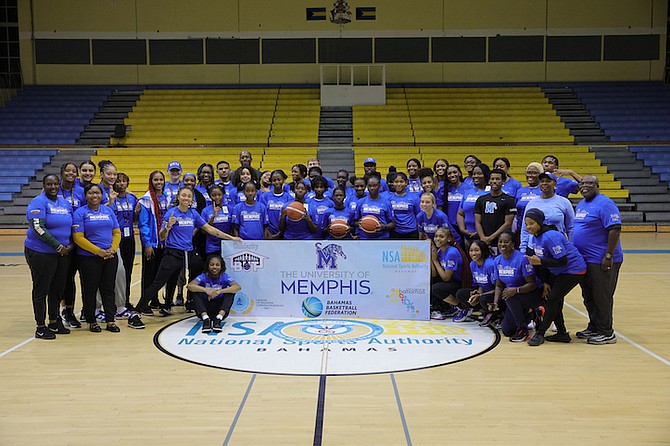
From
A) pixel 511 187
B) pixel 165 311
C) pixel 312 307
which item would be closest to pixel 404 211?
pixel 511 187

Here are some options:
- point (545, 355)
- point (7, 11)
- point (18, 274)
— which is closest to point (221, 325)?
point (545, 355)

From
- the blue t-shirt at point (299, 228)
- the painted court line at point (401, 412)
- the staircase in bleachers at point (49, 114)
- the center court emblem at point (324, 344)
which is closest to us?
the painted court line at point (401, 412)

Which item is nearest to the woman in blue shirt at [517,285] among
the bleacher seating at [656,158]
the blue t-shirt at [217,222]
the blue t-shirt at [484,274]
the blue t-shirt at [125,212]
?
the blue t-shirt at [484,274]

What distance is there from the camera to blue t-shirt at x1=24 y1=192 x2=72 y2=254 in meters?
5.53

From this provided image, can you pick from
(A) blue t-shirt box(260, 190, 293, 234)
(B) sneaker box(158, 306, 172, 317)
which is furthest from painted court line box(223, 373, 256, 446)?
(A) blue t-shirt box(260, 190, 293, 234)

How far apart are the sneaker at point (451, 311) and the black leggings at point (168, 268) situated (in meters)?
2.66

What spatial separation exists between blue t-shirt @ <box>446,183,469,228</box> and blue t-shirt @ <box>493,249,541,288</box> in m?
1.44

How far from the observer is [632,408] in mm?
3969

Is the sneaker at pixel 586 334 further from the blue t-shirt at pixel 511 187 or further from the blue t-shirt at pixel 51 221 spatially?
the blue t-shirt at pixel 51 221

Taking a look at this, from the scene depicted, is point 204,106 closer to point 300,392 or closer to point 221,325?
point 221,325

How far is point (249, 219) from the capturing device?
22.0 ft

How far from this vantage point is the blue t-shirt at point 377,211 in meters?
6.64

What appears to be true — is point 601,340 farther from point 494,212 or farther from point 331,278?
point 331,278

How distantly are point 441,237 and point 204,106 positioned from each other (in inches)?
576
